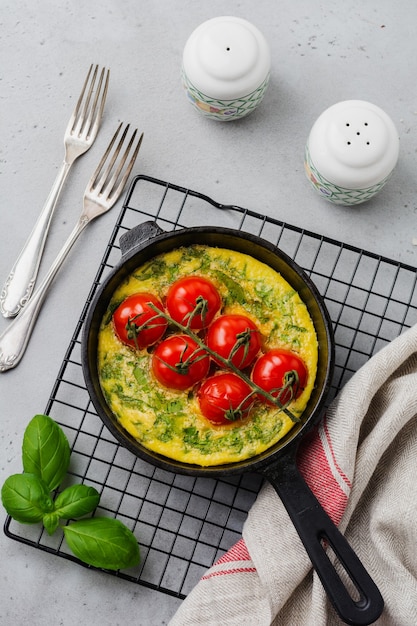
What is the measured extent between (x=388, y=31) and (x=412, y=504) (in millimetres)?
1522

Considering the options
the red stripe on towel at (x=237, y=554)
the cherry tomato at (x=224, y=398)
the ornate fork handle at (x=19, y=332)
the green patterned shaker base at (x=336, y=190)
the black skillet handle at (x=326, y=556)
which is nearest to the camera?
the black skillet handle at (x=326, y=556)

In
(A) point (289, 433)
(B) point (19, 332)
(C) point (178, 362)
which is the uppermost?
(C) point (178, 362)

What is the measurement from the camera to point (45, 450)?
213 centimetres

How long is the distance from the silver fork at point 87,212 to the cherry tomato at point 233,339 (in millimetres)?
630

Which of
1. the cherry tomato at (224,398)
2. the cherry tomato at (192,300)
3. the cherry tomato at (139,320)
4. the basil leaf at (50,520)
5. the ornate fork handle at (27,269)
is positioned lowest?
the basil leaf at (50,520)

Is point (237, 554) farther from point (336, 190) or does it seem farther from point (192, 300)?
point (336, 190)

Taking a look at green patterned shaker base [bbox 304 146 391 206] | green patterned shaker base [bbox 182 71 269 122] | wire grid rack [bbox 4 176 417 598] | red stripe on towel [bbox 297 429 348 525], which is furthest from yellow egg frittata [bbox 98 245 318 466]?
green patterned shaker base [bbox 182 71 269 122]

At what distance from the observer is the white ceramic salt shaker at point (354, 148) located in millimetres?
2105

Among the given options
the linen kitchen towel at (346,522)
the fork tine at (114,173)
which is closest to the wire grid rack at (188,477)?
A: the fork tine at (114,173)

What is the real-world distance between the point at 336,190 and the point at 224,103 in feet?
1.39

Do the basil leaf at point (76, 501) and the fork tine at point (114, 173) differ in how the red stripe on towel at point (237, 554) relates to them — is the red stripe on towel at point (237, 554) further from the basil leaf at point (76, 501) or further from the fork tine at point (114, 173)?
the fork tine at point (114, 173)

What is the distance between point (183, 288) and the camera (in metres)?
1.97

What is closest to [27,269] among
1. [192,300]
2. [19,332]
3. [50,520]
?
[19,332]

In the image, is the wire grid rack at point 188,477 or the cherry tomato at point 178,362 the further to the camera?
the wire grid rack at point 188,477
